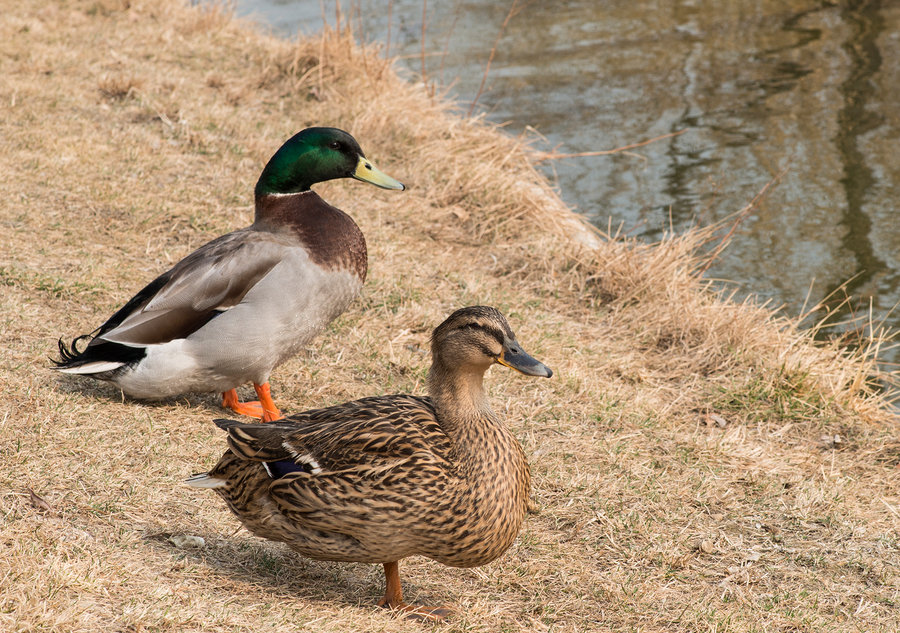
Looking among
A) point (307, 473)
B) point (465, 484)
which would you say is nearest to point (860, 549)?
point (465, 484)

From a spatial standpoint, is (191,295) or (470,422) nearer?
(470,422)

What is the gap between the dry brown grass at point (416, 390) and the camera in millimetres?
3377

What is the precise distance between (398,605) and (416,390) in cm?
184

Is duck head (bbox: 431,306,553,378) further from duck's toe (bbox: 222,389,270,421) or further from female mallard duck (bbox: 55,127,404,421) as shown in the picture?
duck's toe (bbox: 222,389,270,421)

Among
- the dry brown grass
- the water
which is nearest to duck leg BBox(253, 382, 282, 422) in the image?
the dry brown grass

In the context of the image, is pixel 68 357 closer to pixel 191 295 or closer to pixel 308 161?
pixel 191 295

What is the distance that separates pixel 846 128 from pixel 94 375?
7596mm


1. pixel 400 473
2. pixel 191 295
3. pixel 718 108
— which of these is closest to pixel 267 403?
pixel 191 295

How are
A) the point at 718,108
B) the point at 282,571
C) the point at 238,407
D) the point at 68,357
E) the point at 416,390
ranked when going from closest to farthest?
the point at 282,571
the point at 68,357
the point at 238,407
the point at 416,390
the point at 718,108

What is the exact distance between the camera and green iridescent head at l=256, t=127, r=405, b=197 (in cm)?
478

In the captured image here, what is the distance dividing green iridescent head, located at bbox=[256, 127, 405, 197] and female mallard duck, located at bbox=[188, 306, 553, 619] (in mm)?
1742

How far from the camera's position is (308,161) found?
15.8ft

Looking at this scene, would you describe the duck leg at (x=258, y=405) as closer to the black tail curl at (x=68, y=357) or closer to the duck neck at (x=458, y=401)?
the black tail curl at (x=68, y=357)

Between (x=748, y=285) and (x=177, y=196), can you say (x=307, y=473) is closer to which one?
(x=177, y=196)
